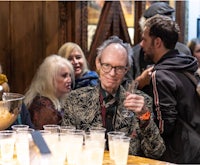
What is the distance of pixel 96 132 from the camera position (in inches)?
70.1

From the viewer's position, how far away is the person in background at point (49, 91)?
3.19 metres

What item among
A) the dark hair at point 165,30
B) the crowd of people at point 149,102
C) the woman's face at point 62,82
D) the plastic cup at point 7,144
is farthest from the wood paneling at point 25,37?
the plastic cup at point 7,144

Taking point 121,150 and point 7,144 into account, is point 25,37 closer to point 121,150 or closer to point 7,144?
point 7,144

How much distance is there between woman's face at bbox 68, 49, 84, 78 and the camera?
397cm

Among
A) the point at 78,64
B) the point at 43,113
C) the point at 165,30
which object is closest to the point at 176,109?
the point at 165,30

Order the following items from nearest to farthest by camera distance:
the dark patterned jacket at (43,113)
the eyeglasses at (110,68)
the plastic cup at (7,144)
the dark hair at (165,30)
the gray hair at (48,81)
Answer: the plastic cup at (7,144), the eyeglasses at (110,68), the dark hair at (165,30), the dark patterned jacket at (43,113), the gray hair at (48,81)

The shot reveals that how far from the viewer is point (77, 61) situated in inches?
157

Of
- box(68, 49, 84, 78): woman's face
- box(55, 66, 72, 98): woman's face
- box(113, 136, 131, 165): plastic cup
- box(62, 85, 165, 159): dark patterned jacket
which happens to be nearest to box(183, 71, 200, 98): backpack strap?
box(62, 85, 165, 159): dark patterned jacket

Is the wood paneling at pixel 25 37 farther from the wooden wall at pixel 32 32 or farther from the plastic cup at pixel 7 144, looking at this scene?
the plastic cup at pixel 7 144

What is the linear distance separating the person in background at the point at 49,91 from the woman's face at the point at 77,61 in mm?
254

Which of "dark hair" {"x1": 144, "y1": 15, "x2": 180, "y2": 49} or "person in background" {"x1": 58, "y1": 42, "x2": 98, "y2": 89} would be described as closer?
"dark hair" {"x1": 144, "y1": 15, "x2": 180, "y2": 49}

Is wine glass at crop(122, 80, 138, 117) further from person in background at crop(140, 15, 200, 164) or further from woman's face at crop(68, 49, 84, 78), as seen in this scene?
woman's face at crop(68, 49, 84, 78)

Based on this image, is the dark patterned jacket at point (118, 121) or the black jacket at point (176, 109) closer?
the dark patterned jacket at point (118, 121)

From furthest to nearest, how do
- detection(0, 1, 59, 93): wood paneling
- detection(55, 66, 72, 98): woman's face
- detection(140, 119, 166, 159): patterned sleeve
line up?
detection(0, 1, 59, 93): wood paneling
detection(55, 66, 72, 98): woman's face
detection(140, 119, 166, 159): patterned sleeve
